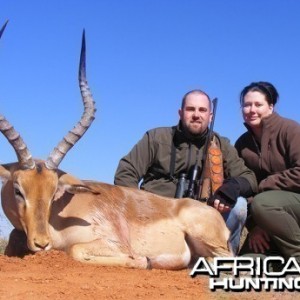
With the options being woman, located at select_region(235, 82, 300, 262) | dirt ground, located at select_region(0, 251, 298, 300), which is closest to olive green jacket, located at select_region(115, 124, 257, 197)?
woman, located at select_region(235, 82, 300, 262)

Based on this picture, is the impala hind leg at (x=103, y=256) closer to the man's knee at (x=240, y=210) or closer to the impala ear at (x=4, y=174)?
the impala ear at (x=4, y=174)

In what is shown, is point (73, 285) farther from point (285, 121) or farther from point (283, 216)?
point (285, 121)

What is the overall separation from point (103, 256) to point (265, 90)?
312 cm

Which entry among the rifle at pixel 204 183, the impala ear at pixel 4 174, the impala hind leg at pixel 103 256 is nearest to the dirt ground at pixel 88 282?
the impala hind leg at pixel 103 256

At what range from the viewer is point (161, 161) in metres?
8.34

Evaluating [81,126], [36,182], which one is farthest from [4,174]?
[81,126]

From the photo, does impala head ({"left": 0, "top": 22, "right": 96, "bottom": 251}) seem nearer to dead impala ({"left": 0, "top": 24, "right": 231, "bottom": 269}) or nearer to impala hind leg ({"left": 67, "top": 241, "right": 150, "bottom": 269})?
dead impala ({"left": 0, "top": 24, "right": 231, "bottom": 269})

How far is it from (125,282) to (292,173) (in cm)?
299

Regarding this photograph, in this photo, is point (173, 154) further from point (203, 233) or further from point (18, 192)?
point (18, 192)

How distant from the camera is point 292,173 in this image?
24.1 ft

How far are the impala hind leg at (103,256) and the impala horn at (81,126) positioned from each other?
1085 millimetres

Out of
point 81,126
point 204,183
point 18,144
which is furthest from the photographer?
point 204,183

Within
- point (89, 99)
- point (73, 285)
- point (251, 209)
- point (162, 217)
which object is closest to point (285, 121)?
point (251, 209)

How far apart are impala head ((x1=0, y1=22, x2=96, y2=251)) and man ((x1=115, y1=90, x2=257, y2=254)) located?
4.23 ft
